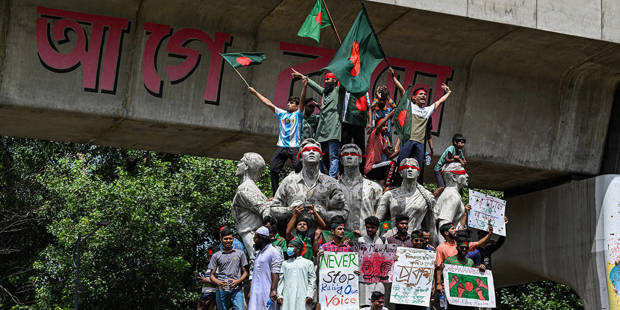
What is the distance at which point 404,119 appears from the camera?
53.6 feet

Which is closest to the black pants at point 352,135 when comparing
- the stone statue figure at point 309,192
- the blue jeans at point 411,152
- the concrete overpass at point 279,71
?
the blue jeans at point 411,152

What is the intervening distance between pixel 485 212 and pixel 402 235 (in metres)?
2.87

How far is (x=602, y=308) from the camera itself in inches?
818

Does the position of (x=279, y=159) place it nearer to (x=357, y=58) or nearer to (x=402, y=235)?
(x=357, y=58)

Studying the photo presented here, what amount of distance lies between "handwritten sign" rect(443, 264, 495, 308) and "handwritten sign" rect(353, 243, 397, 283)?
0.88 m

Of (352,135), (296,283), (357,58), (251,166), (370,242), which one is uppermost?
(357,58)

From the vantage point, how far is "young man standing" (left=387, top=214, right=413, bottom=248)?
46.1 ft

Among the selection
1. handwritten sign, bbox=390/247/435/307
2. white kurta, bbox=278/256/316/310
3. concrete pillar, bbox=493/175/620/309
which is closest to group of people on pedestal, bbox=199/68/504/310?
white kurta, bbox=278/256/316/310

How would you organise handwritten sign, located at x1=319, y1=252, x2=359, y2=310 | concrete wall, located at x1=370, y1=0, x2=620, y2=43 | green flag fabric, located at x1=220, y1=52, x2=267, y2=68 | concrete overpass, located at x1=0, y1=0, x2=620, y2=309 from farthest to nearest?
1. concrete wall, located at x1=370, y1=0, x2=620, y2=43
2. concrete overpass, located at x1=0, y1=0, x2=620, y2=309
3. green flag fabric, located at x1=220, y1=52, x2=267, y2=68
4. handwritten sign, located at x1=319, y1=252, x2=359, y2=310

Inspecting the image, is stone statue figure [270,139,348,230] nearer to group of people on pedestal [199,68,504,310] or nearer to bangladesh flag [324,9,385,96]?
group of people on pedestal [199,68,504,310]

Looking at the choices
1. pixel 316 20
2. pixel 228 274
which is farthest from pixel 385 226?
pixel 316 20

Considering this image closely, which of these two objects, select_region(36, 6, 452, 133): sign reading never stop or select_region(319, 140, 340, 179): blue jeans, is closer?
select_region(319, 140, 340, 179): blue jeans

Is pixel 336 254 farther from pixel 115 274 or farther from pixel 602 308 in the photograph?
pixel 115 274

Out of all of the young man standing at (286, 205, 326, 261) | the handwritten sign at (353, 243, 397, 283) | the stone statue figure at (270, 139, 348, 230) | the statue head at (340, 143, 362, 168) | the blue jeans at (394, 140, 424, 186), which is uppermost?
the blue jeans at (394, 140, 424, 186)
